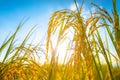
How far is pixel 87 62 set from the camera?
74.6 inches

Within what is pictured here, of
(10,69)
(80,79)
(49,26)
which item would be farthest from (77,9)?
(10,69)

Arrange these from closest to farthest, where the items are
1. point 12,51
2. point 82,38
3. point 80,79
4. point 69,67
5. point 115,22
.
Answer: point 115,22
point 82,38
point 69,67
point 80,79
point 12,51

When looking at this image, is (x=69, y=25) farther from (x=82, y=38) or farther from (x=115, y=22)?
(x=115, y=22)

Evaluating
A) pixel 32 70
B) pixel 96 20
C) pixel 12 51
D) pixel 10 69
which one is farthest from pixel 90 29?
pixel 12 51

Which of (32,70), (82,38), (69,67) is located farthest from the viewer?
(32,70)

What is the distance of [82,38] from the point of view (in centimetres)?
188

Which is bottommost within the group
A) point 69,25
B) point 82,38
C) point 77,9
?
point 82,38

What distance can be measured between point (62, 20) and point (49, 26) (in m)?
0.19

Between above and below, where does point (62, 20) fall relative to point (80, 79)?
above

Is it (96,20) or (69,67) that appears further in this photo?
(69,67)

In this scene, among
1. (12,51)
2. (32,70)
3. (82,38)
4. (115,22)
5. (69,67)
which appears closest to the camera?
(115,22)

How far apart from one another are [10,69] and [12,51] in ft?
1.56

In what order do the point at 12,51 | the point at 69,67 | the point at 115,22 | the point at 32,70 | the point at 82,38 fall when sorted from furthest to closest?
the point at 12,51 < the point at 32,70 < the point at 69,67 < the point at 82,38 < the point at 115,22

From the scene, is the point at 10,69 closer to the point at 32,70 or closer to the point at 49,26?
the point at 32,70
